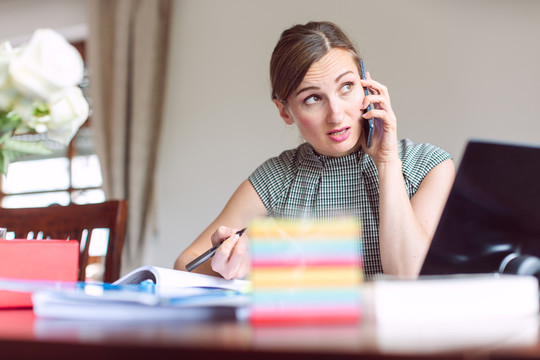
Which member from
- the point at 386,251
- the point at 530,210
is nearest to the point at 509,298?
the point at 530,210

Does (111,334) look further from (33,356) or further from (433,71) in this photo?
(433,71)

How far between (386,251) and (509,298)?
78 centimetres

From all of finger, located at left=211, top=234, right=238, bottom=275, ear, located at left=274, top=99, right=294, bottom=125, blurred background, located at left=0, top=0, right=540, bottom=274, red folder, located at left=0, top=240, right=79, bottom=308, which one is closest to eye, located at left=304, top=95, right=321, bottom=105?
ear, located at left=274, top=99, right=294, bottom=125

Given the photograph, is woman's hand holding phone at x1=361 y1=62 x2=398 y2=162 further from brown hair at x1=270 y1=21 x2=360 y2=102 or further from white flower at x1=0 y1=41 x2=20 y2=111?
white flower at x1=0 y1=41 x2=20 y2=111

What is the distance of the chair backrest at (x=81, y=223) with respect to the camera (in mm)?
1360

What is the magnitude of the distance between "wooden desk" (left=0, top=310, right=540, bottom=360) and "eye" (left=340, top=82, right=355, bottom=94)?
43.0 inches

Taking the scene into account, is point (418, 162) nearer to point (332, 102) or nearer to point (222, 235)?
point (332, 102)

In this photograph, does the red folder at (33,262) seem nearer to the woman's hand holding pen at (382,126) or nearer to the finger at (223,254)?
the finger at (223,254)

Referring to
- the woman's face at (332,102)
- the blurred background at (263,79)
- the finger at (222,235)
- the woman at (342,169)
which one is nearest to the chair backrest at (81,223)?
the woman at (342,169)

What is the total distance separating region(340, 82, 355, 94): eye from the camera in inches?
58.9

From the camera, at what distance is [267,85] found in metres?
3.52

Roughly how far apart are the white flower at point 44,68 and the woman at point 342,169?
2.73 ft

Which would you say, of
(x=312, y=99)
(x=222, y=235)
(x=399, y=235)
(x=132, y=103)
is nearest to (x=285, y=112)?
(x=312, y=99)

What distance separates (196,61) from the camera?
3760 mm
